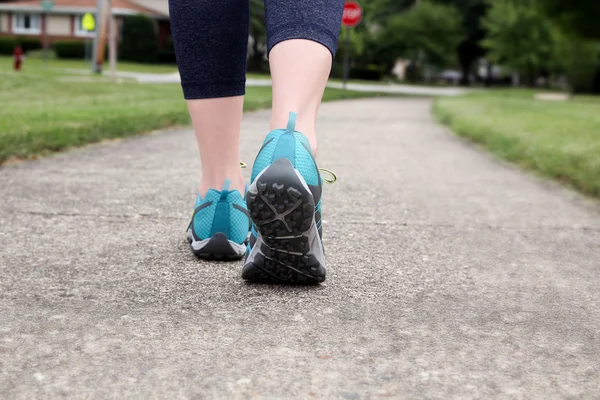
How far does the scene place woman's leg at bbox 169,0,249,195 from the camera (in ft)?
7.11

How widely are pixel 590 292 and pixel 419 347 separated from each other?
76cm

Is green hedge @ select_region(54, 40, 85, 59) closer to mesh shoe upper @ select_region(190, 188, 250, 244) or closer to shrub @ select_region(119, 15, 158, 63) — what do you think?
shrub @ select_region(119, 15, 158, 63)

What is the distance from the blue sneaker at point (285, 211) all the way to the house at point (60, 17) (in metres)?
46.3

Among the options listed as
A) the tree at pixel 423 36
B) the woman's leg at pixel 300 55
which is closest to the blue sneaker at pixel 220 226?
the woman's leg at pixel 300 55

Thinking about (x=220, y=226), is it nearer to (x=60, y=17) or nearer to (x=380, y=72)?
(x=380, y=72)

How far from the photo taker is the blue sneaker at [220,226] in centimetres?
227

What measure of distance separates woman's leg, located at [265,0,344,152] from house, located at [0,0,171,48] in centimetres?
4618

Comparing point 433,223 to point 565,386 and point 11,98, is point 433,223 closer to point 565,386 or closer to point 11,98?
point 565,386

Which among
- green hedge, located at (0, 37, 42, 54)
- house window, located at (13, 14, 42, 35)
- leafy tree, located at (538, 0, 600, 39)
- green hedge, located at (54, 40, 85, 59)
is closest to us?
leafy tree, located at (538, 0, 600, 39)

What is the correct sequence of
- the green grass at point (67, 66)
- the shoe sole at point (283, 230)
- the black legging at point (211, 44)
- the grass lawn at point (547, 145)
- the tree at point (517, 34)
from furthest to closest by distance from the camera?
the tree at point (517, 34) → the green grass at point (67, 66) → the grass lawn at point (547, 145) → the black legging at point (211, 44) → the shoe sole at point (283, 230)

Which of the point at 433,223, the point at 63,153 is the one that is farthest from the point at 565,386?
the point at 63,153

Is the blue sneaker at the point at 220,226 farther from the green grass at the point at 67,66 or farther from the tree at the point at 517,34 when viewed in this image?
the tree at the point at 517,34

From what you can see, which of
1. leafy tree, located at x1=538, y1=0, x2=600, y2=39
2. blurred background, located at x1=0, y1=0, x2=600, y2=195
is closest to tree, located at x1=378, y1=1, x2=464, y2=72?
blurred background, located at x1=0, y1=0, x2=600, y2=195

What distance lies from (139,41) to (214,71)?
40.7 m
